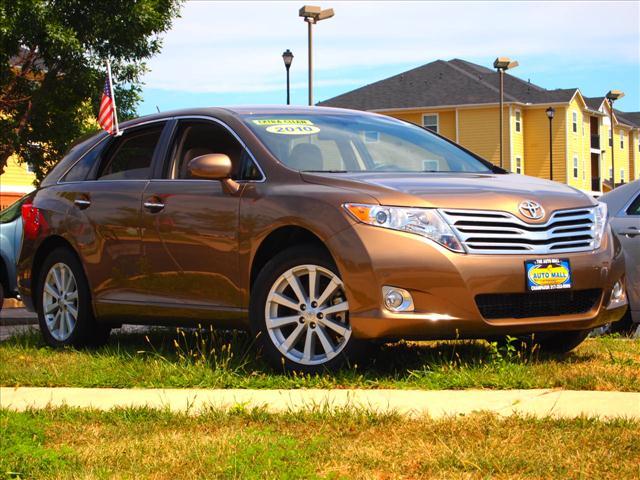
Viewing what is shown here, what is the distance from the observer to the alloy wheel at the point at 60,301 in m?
9.11

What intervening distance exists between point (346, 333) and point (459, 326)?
0.68 meters

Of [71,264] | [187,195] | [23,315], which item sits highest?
[187,195]

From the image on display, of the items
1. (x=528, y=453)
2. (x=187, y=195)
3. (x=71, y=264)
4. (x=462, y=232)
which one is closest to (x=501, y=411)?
(x=528, y=453)

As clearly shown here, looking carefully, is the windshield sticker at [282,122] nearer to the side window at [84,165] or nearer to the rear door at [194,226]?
the rear door at [194,226]

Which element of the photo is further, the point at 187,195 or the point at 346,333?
the point at 187,195

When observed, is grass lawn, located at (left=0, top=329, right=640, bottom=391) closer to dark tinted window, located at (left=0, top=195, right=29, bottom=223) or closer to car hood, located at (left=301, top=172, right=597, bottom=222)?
car hood, located at (left=301, top=172, right=597, bottom=222)

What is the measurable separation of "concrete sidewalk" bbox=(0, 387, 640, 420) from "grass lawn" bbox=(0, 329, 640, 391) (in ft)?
0.86

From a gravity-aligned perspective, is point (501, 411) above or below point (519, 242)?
below

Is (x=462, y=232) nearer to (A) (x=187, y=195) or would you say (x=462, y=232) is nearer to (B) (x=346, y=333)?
(B) (x=346, y=333)

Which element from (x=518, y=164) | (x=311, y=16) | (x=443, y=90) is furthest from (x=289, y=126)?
(x=443, y=90)

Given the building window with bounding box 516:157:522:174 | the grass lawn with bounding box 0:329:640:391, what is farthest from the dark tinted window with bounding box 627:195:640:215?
the building window with bounding box 516:157:522:174

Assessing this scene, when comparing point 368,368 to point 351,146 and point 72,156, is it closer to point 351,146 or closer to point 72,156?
point 351,146

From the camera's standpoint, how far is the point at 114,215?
8.61 meters

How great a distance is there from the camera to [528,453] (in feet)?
15.1
